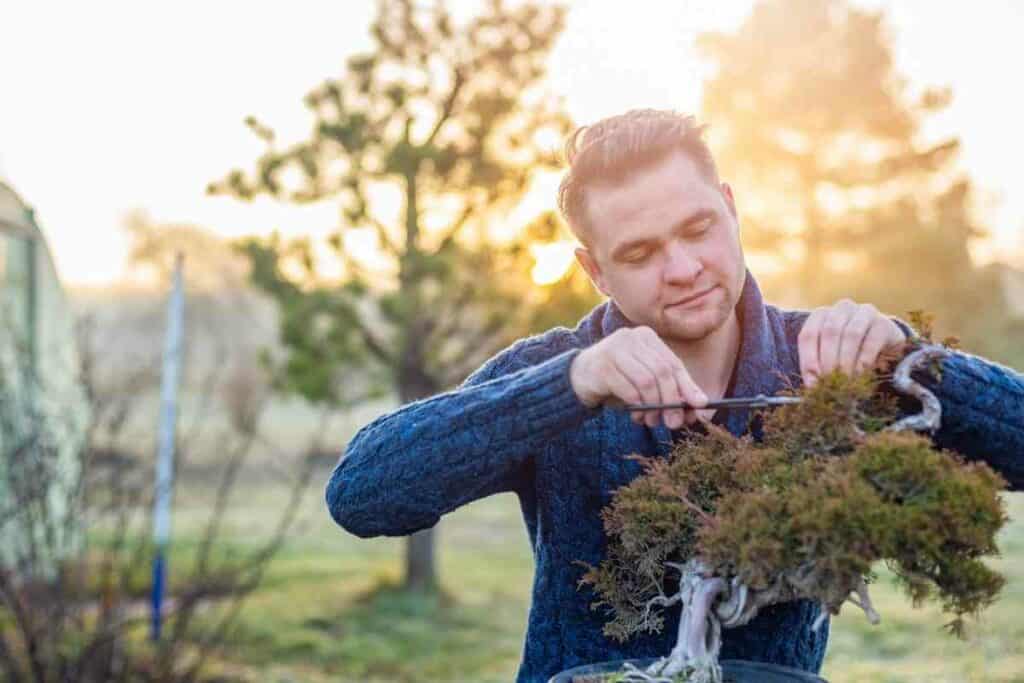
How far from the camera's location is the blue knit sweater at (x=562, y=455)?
166 centimetres

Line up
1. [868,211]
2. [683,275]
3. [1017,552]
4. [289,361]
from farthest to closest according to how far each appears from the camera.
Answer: [868,211], [1017,552], [289,361], [683,275]

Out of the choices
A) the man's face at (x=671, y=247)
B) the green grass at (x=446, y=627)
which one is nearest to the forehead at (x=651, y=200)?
the man's face at (x=671, y=247)

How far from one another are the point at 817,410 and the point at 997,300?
1575 cm

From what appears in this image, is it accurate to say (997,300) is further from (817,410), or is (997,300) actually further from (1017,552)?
(817,410)

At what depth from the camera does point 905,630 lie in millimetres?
6387

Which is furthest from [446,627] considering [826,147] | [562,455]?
[826,147]

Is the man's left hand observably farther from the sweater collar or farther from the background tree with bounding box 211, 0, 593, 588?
the background tree with bounding box 211, 0, 593, 588

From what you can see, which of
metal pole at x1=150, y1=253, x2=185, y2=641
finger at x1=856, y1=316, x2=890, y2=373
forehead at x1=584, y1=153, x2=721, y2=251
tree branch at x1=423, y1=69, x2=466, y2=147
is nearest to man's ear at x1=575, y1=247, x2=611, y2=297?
forehead at x1=584, y1=153, x2=721, y2=251

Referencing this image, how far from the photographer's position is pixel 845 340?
1.51 meters

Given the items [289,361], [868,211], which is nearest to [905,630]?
A: [289,361]

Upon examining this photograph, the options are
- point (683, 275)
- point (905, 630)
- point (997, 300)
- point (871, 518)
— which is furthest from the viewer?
point (997, 300)

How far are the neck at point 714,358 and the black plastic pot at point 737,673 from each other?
0.49m

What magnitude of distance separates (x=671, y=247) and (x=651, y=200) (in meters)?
0.07

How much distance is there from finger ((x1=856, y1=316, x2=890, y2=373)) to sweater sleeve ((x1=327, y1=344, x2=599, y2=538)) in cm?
35
